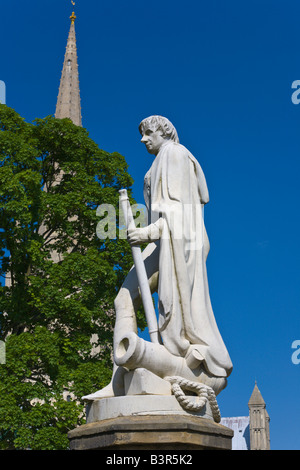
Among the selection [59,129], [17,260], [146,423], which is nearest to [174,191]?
[146,423]

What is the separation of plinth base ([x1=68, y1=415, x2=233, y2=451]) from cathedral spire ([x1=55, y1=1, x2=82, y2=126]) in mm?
49884

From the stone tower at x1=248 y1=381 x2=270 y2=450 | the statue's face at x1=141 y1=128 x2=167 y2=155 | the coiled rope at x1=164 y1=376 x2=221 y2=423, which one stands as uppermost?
the stone tower at x1=248 y1=381 x2=270 y2=450

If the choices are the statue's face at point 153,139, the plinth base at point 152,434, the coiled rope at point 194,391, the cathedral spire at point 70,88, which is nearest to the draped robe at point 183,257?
the statue's face at point 153,139

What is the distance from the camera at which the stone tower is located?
76.6 metres

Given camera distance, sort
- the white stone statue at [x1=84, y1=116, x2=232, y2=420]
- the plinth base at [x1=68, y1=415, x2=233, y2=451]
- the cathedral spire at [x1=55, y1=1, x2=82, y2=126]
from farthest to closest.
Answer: the cathedral spire at [x1=55, y1=1, x2=82, y2=126] → the white stone statue at [x1=84, y1=116, x2=232, y2=420] → the plinth base at [x1=68, y1=415, x2=233, y2=451]

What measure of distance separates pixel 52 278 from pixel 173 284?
11.8m

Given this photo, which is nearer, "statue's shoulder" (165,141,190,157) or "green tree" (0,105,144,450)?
"statue's shoulder" (165,141,190,157)

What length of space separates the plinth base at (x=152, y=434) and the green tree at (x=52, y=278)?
10.9 meters

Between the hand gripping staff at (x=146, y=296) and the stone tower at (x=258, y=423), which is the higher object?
the stone tower at (x=258, y=423)

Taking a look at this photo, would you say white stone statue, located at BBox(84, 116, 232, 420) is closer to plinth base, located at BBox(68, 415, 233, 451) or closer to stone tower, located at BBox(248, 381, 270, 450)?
plinth base, located at BBox(68, 415, 233, 451)

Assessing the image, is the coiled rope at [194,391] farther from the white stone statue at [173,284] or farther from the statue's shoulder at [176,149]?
the statue's shoulder at [176,149]

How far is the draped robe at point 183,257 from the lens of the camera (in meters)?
6.05

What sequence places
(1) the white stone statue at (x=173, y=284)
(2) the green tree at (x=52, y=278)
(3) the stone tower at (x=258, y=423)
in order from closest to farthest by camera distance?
(1) the white stone statue at (x=173, y=284) → (2) the green tree at (x=52, y=278) → (3) the stone tower at (x=258, y=423)

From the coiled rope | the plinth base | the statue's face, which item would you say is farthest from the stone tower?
the plinth base
